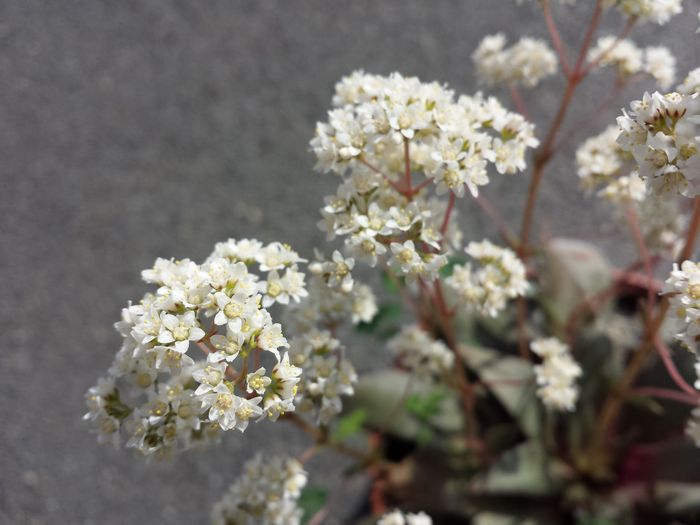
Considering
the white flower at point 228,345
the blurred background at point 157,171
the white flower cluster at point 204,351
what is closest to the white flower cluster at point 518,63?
the blurred background at point 157,171

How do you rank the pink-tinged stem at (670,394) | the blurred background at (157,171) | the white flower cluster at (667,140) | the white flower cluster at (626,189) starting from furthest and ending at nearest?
the blurred background at (157,171) < the white flower cluster at (626,189) < the pink-tinged stem at (670,394) < the white flower cluster at (667,140)

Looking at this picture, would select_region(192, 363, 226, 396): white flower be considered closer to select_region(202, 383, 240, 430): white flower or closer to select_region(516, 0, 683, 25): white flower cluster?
select_region(202, 383, 240, 430): white flower

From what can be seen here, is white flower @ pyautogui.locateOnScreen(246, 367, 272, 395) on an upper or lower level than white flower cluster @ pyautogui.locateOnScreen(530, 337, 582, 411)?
lower

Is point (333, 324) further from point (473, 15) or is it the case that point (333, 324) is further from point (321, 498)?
point (473, 15)

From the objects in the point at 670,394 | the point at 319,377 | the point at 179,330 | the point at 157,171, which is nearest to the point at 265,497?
the point at 319,377

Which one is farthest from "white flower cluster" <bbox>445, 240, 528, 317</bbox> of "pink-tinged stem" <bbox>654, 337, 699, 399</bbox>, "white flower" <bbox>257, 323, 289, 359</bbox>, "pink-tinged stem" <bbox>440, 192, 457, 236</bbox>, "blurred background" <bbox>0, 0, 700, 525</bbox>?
"blurred background" <bbox>0, 0, 700, 525</bbox>

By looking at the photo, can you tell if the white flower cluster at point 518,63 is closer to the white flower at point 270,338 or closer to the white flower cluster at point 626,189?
the white flower cluster at point 626,189

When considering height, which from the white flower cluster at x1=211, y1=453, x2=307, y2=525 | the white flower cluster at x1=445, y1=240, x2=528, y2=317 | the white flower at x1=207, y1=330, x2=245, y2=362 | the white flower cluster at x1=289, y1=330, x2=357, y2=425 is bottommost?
the white flower cluster at x1=211, y1=453, x2=307, y2=525
